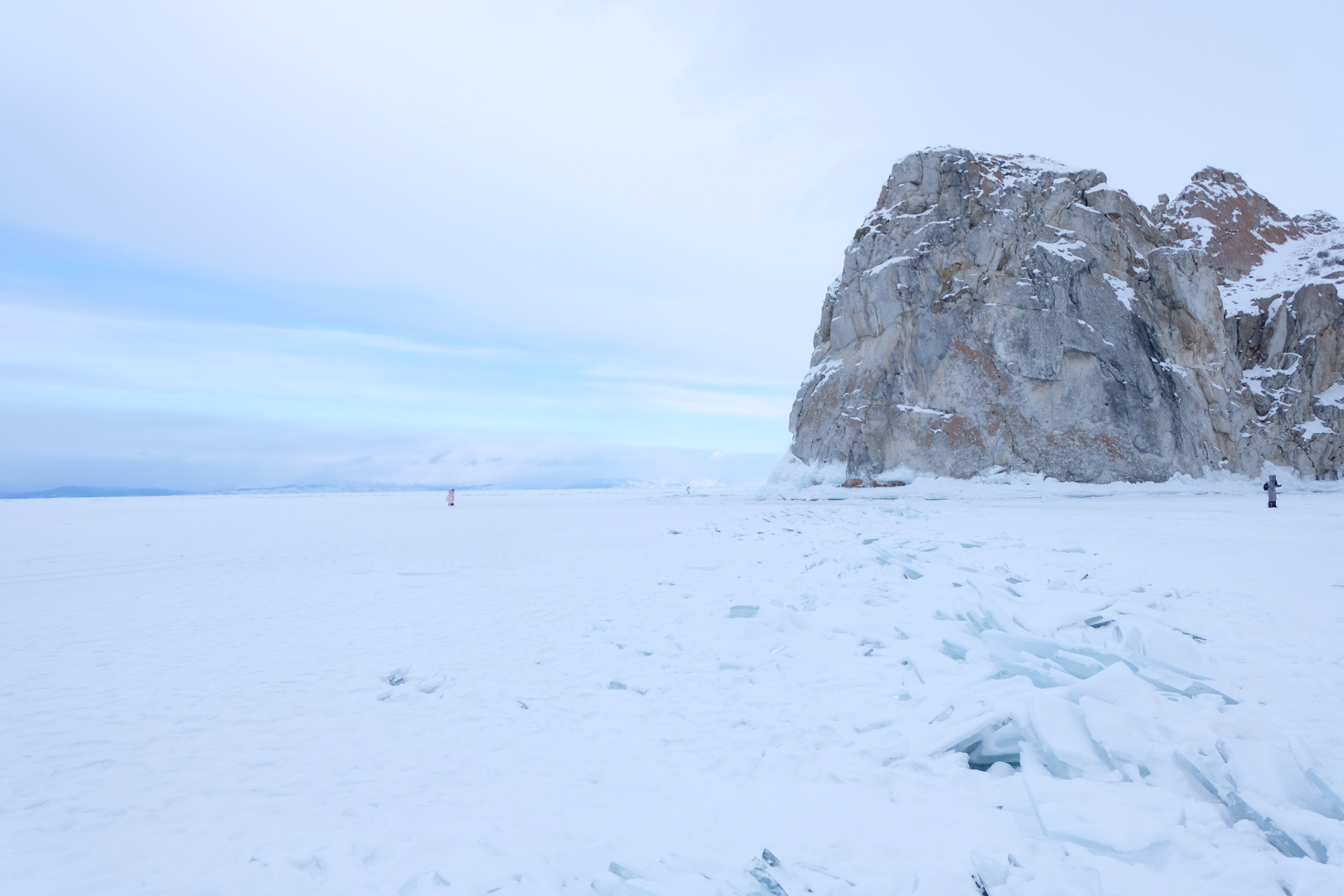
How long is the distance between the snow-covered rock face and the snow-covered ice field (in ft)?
106

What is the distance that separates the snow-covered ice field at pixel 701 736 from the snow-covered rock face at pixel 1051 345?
3239cm

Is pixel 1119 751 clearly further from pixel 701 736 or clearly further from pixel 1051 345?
pixel 1051 345

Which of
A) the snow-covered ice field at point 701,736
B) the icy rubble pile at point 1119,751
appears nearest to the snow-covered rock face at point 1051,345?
the snow-covered ice field at point 701,736

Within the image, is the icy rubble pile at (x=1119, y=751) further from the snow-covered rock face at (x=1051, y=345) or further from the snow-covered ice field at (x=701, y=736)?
the snow-covered rock face at (x=1051, y=345)

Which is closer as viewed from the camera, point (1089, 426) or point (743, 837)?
point (743, 837)

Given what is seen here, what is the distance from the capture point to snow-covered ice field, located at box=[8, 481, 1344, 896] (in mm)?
2947

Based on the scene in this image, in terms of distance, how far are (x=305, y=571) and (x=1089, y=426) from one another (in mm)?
41873

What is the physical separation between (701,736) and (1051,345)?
142ft

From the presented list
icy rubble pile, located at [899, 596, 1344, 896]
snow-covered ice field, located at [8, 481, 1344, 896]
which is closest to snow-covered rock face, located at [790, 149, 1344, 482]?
snow-covered ice field, located at [8, 481, 1344, 896]

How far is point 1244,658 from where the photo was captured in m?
5.30

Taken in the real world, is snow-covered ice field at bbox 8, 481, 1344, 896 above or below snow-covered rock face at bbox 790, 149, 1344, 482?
below

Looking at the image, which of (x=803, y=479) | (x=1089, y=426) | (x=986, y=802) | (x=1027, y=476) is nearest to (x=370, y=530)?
(x=986, y=802)

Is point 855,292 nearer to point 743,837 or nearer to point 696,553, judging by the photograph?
point 696,553

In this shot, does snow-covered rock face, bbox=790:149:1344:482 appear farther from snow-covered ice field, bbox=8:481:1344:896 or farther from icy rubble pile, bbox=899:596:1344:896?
icy rubble pile, bbox=899:596:1344:896
